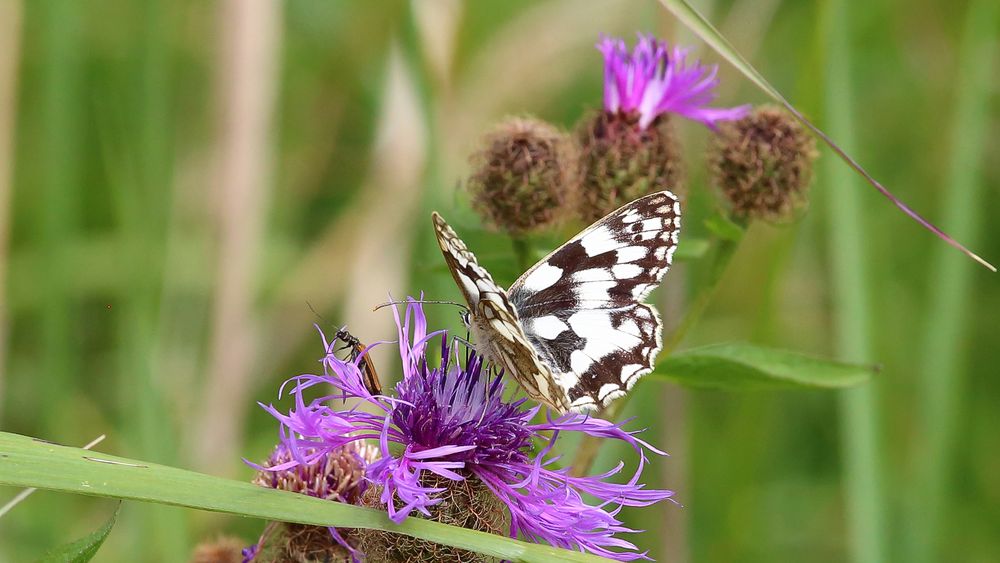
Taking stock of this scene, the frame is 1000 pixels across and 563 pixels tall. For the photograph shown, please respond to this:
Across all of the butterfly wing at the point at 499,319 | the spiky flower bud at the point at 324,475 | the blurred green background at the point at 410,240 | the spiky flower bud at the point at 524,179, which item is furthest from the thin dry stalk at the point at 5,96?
the butterfly wing at the point at 499,319

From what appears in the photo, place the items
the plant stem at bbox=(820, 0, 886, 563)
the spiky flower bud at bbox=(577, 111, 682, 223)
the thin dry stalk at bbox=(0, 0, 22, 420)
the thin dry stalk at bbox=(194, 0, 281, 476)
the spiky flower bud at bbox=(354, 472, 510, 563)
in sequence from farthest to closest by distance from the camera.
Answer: the thin dry stalk at bbox=(194, 0, 281, 476)
the thin dry stalk at bbox=(0, 0, 22, 420)
the plant stem at bbox=(820, 0, 886, 563)
the spiky flower bud at bbox=(577, 111, 682, 223)
the spiky flower bud at bbox=(354, 472, 510, 563)

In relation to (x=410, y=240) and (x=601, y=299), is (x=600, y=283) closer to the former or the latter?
(x=601, y=299)

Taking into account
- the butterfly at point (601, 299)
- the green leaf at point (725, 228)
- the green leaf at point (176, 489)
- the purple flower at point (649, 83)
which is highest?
the purple flower at point (649, 83)

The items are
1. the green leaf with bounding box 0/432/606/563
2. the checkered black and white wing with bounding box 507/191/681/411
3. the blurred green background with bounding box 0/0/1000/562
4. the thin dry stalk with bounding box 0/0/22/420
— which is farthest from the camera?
the thin dry stalk with bounding box 0/0/22/420

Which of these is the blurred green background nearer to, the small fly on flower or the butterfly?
the butterfly

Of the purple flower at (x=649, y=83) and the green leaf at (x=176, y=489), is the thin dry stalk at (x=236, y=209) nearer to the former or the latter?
the purple flower at (x=649, y=83)

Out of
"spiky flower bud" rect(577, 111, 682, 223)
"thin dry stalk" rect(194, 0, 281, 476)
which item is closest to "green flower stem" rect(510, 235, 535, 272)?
"spiky flower bud" rect(577, 111, 682, 223)
